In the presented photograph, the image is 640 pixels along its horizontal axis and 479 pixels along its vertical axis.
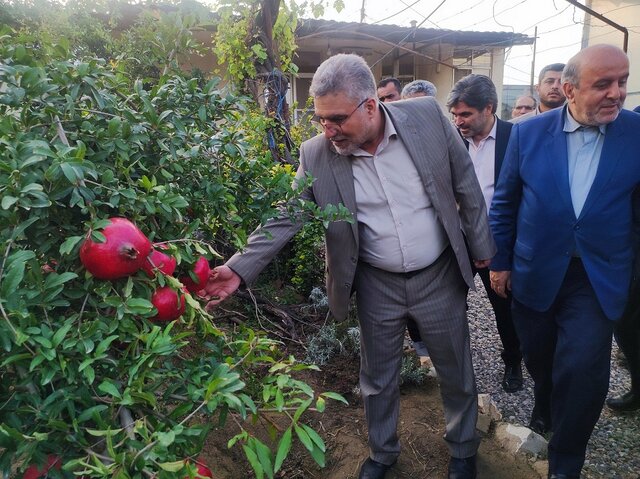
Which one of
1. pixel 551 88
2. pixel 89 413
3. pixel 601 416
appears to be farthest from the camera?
pixel 551 88

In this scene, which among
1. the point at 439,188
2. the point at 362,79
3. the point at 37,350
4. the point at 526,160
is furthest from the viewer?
the point at 526,160

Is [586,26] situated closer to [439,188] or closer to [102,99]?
[439,188]

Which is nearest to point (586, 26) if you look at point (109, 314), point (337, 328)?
point (337, 328)

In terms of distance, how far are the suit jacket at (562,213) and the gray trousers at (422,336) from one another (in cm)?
36

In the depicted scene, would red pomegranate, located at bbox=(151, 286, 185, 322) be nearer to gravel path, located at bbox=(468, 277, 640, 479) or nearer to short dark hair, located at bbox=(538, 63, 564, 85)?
gravel path, located at bbox=(468, 277, 640, 479)

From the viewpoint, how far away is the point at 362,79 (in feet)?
7.02

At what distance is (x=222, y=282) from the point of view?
6.51 ft

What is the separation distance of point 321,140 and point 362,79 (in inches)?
14.6

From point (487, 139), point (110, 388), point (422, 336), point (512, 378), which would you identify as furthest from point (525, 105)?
point (110, 388)

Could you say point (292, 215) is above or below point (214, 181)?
below

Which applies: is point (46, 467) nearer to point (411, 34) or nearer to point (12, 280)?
point (12, 280)

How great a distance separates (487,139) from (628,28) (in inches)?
278

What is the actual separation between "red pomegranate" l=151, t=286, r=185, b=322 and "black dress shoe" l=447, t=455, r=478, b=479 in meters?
1.86

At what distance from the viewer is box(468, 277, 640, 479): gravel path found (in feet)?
8.77
